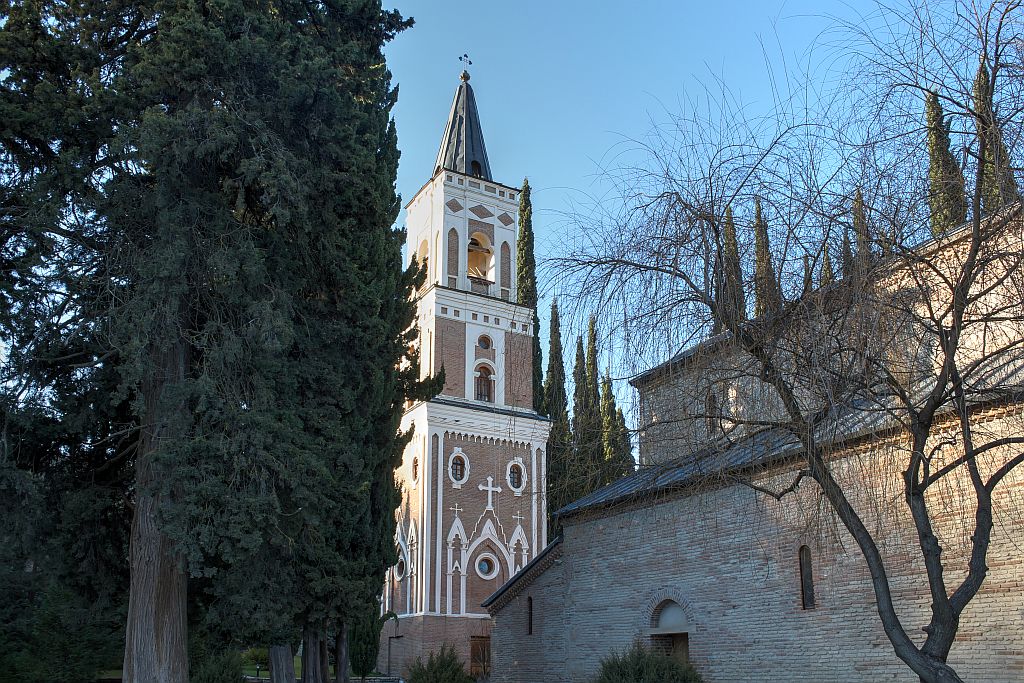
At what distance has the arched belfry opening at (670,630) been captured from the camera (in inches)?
648

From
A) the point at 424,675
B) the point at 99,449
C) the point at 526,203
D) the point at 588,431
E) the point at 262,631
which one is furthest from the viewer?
the point at 526,203

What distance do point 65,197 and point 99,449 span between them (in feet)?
13.2

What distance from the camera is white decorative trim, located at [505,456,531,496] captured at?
110ft

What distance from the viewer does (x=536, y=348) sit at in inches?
1475

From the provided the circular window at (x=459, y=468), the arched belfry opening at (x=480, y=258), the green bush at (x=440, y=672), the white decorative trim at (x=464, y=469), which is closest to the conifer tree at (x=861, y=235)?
the green bush at (x=440, y=672)

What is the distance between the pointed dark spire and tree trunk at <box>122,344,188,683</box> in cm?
2582

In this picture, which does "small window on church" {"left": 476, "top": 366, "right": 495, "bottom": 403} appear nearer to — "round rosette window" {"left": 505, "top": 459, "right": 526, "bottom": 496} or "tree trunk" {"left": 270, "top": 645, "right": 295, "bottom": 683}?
"round rosette window" {"left": 505, "top": 459, "right": 526, "bottom": 496}

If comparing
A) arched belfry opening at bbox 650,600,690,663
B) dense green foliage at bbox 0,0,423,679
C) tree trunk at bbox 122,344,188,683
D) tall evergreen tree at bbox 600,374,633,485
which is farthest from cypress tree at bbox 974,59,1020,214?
arched belfry opening at bbox 650,600,690,663

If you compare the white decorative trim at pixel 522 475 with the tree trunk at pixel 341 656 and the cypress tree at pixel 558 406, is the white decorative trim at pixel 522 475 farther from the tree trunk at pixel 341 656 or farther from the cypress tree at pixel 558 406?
the cypress tree at pixel 558 406

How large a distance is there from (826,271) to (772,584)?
338 inches

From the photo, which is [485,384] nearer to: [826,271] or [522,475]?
[522,475]

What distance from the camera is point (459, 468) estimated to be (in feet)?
Answer: 107

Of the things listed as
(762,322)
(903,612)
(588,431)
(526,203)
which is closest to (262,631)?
(588,431)

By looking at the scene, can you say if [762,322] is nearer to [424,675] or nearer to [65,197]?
[65,197]
